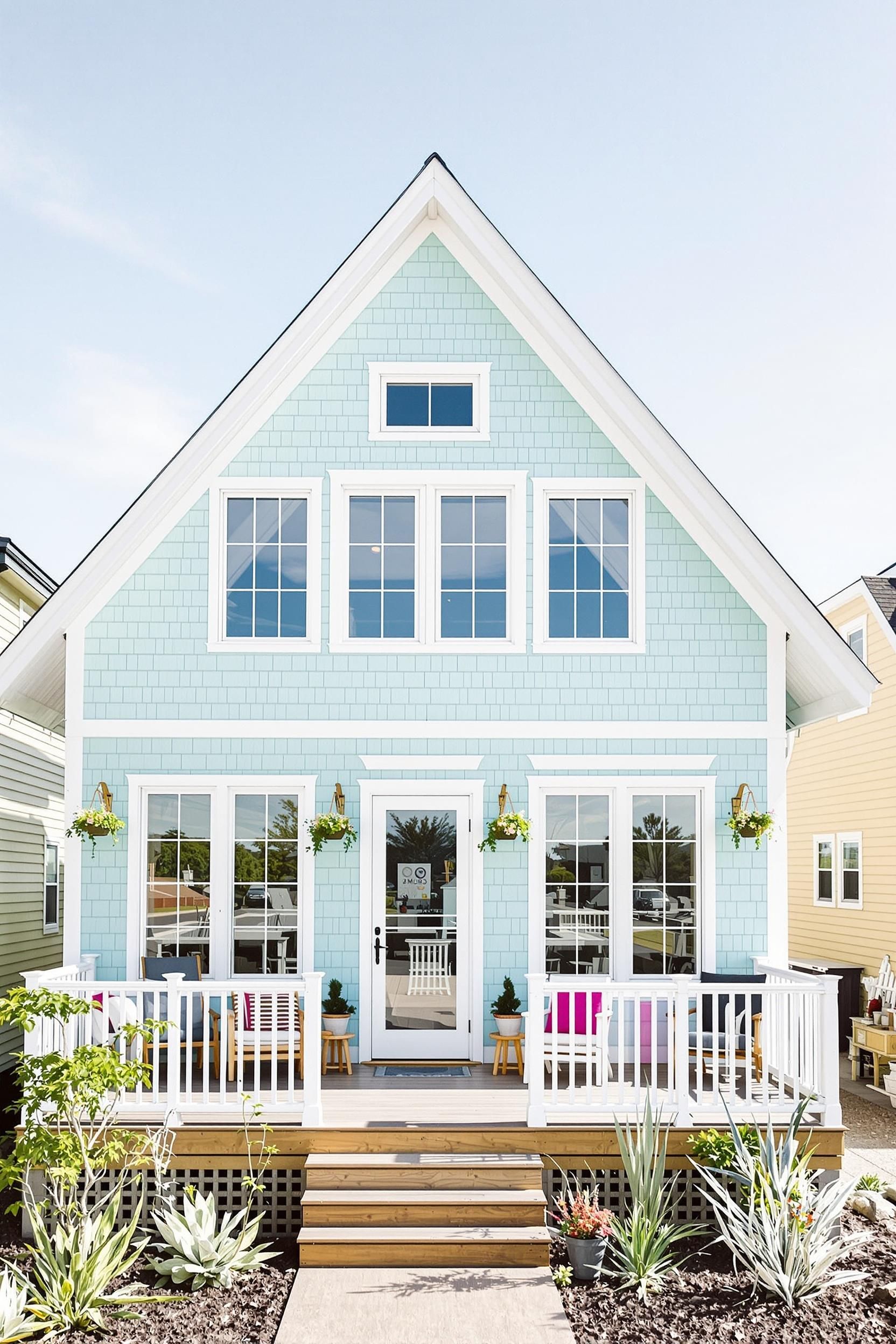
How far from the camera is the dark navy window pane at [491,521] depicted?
32.3 ft

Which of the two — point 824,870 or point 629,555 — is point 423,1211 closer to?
point 629,555

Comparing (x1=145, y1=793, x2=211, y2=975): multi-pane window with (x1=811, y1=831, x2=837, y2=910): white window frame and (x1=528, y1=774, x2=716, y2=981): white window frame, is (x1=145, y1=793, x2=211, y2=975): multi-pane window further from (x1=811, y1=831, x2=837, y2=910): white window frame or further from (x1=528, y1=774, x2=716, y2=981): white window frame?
(x1=811, y1=831, x2=837, y2=910): white window frame

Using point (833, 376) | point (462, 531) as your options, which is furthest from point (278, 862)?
point (833, 376)

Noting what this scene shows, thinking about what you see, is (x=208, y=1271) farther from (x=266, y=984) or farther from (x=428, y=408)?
(x=428, y=408)

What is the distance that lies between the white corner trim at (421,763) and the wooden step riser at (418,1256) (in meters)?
4.01

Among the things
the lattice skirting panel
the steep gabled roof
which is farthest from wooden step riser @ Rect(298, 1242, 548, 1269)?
the steep gabled roof

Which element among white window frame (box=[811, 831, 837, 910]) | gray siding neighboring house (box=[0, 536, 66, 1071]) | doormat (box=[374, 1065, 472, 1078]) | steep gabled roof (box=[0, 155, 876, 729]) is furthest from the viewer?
white window frame (box=[811, 831, 837, 910])

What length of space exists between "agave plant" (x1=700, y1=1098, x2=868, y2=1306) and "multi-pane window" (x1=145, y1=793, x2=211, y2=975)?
4.83 metres

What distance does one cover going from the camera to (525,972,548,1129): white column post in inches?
288

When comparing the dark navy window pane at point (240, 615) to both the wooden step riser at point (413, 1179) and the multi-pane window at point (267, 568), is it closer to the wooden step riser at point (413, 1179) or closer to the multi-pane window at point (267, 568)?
the multi-pane window at point (267, 568)

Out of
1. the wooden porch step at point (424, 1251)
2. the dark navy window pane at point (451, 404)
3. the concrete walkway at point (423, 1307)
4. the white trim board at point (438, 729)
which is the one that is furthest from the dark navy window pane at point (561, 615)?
the concrete walkway at point (423, 1307)

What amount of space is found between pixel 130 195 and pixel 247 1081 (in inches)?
439

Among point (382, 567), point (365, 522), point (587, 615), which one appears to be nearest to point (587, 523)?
point (587, 615)

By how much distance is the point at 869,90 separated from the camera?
36.4 feet
